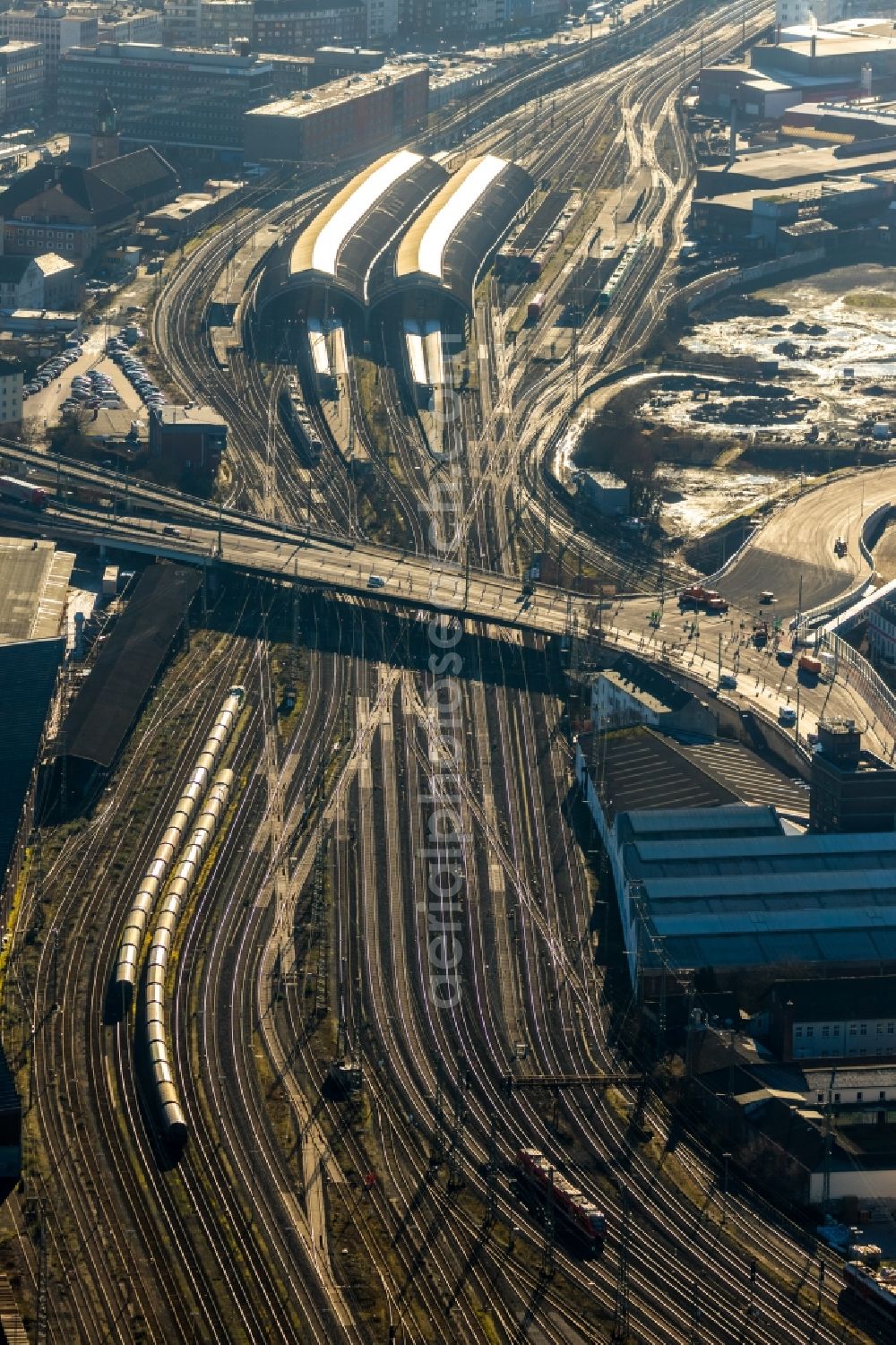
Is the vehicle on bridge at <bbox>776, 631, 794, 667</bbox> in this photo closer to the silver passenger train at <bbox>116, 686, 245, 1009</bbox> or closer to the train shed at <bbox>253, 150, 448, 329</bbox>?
the silver passenger train at <bbox>116, 686, 245, 1009</bbox>

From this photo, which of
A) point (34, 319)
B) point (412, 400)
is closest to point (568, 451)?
point (412, 400)

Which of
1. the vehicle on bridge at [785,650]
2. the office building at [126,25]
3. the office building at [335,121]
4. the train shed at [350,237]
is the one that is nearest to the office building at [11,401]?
the train shed at [350,237]

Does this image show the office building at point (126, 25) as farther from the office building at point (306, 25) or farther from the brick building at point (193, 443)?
→ the brick building at point (193, 443)

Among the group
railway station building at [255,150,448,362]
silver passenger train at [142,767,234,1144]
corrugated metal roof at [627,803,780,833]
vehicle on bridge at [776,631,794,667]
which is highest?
railway station building at [255,150,448,362]

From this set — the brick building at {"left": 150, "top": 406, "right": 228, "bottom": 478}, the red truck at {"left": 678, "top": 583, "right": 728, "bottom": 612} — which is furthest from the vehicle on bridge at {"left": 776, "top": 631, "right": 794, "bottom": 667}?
the brick building at {"left": 150, "top": 406, "right": 228, "bottom": 478}

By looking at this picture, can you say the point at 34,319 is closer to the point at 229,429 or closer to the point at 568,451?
the point at 229,429

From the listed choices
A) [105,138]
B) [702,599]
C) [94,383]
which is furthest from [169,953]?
[105,138]

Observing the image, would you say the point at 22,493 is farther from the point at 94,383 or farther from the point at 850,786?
the point at 850,786
